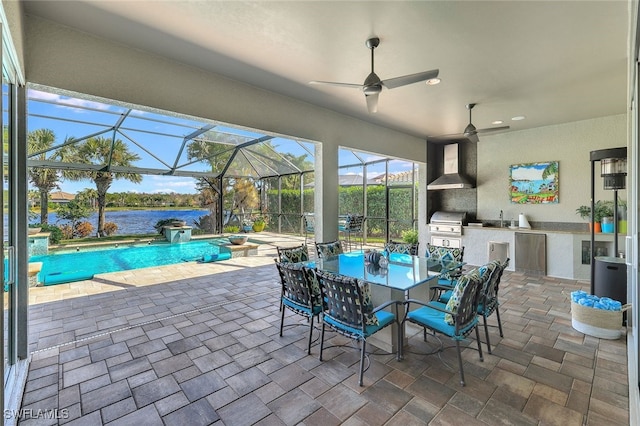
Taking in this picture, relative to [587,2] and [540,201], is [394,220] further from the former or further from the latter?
[587,2]

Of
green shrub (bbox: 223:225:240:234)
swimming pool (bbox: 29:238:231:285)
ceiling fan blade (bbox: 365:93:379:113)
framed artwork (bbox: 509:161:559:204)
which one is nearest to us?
ceiling fan blade (bbox: 365:93:379:113)

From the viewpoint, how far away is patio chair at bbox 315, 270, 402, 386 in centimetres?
230

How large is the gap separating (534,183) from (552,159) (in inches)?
21.7

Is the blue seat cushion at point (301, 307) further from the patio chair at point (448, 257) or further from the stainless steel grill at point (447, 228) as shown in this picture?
the stainless steel grill at point (447, 228)

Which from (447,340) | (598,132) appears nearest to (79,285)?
(447,340)

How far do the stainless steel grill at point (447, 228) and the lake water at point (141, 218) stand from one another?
345 inches

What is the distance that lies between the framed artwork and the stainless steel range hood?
2.93 feet

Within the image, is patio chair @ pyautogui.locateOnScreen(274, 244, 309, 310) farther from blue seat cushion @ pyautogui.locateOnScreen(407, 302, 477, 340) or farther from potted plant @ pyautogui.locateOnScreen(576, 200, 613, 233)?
potted plant @ pyautogui.locateOnScreen(576, 200, 613, 233)

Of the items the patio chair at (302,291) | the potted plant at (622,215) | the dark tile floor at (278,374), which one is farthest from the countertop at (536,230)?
the patio chair at (302,291)

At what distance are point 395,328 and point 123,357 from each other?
99.1 inches

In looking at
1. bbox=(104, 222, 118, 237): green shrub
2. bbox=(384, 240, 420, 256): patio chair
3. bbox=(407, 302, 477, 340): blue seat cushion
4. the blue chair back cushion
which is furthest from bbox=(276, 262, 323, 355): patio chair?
bbox=(104, 222, 118, 237): green shrub

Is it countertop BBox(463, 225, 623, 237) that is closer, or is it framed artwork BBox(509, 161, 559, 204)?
countertop BBox(463, 225, 623, 237)

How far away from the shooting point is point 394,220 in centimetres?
829

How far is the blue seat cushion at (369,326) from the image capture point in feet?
7.73
